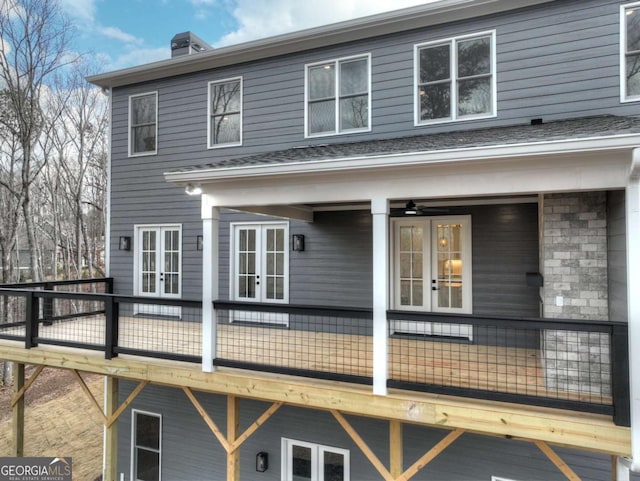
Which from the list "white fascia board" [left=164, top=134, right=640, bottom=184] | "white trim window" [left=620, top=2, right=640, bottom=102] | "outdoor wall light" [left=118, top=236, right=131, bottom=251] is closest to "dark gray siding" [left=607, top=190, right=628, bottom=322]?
"white fascia board" [left=164, top=134, right=640, bottom=184]

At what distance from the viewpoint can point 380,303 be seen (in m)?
4.20

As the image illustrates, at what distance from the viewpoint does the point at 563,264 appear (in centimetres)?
455

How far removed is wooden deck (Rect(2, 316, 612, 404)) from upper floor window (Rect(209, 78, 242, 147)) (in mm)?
3487

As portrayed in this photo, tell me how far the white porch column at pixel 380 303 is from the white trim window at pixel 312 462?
277 cm

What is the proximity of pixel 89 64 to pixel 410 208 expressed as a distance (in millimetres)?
18635

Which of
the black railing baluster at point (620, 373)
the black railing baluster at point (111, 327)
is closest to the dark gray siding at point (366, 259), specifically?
the black railing baluster at point (111, 327)

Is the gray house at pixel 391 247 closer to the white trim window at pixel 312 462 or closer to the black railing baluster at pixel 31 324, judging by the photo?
the white trim window at pixel 312 462

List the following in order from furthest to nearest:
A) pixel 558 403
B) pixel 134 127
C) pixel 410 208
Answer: pixel 134 127, pixel 410 208, pixel 558 403

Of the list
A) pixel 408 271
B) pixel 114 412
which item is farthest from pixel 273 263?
pixel 114 412

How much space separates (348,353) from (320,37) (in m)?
5.09

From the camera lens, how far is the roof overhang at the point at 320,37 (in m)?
6.04

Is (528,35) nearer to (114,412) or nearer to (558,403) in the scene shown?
(558,403)

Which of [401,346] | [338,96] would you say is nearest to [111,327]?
[401,346]

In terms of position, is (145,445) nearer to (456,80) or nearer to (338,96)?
(338,96)
